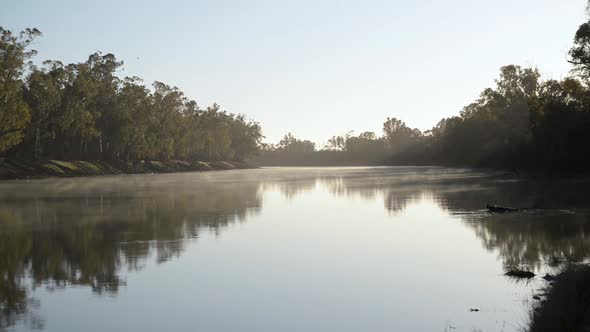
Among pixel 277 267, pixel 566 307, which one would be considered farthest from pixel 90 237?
pixel 566 307

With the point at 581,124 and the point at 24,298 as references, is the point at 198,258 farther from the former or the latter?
the point at 581,124

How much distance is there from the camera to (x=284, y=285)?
15875 mm

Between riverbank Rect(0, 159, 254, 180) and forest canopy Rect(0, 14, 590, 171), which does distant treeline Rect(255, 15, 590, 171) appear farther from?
riverbank Rect(0, 159, 254, 180)

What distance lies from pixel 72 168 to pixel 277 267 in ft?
306

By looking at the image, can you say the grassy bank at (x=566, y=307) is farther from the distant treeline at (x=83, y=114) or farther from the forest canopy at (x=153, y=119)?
the distant treeline at (x=83, y=114)

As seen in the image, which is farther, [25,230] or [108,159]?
[108,159]

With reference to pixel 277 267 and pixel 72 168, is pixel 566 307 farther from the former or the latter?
pixel 72 168

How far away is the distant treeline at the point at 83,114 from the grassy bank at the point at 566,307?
82.4 metres

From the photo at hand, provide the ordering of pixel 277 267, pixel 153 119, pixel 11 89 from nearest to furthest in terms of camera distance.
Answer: pixel 277 267, pixel 11 89, pixel 153 119

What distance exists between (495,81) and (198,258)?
112469 millimetres

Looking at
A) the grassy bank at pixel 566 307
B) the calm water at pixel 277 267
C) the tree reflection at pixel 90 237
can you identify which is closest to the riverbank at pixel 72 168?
the tree reflection at pixel 90 237

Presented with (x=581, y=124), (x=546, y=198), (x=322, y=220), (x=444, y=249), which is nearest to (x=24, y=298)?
(x=444, y=249)

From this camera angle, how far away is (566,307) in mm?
11070

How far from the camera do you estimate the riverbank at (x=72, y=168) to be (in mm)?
93006
